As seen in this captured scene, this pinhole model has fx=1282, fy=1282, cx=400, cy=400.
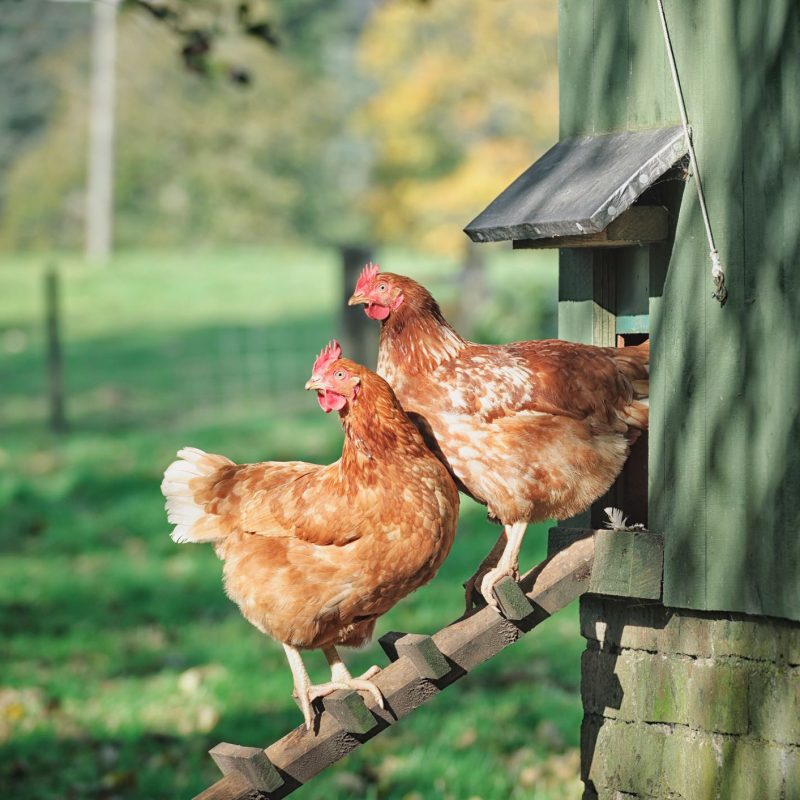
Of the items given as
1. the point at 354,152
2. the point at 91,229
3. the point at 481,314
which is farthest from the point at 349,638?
the point at 354,152

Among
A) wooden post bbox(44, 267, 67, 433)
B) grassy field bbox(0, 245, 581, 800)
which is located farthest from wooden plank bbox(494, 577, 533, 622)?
wooden post bbox(44, 267, 67, 433)

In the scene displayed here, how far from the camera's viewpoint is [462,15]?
28.1m

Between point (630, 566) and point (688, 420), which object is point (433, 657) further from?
point (688, 420)

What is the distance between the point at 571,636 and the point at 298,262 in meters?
23.8

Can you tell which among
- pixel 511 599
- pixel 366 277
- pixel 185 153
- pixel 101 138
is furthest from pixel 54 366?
pixel 185 153

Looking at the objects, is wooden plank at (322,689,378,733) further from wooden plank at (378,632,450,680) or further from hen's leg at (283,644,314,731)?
wooden plank at (378,632,450,680)

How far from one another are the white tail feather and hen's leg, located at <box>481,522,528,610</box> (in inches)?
30.0

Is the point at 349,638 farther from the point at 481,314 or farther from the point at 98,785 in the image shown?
the point at 481,314

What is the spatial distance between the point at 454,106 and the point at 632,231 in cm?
2522

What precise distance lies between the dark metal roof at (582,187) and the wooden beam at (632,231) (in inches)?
4.0

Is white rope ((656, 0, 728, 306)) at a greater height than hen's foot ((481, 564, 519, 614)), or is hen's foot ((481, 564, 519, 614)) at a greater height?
white rope ((656, 0, 728, 306))

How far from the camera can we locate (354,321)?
519 inches

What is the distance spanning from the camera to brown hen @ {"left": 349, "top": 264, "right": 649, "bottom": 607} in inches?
132

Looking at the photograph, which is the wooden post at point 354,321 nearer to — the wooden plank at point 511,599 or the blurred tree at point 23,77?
the wooden plank at point 511,599
